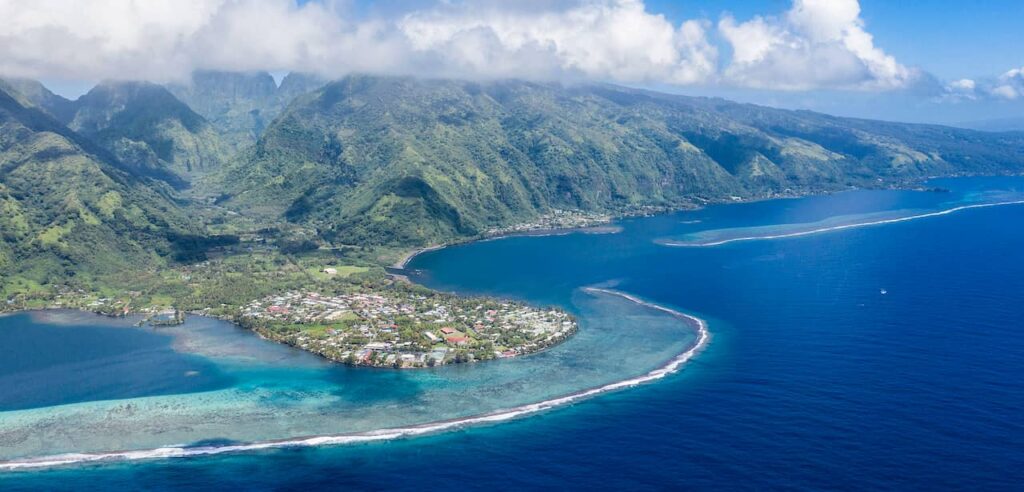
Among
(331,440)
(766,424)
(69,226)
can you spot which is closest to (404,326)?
(331,440)

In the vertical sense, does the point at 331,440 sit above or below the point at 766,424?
below

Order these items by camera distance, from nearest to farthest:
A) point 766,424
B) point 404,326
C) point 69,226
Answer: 1. point 766,424
2. point 404,326
3. point 69,226

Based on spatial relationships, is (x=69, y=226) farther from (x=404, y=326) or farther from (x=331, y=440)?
(x=331, y=440)

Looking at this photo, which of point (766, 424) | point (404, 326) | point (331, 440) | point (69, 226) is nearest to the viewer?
point (766, 424)

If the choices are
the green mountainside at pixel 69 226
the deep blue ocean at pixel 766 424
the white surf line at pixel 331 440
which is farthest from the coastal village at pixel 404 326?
the green mountainside at pixel 69 226

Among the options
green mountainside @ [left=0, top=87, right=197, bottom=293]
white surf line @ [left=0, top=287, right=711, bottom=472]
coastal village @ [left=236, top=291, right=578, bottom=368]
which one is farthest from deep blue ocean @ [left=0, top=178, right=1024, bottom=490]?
green mountainside @ [left=0, top=87, right=197, bottom=293]

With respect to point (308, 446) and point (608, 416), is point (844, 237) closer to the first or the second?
point (608, 416)

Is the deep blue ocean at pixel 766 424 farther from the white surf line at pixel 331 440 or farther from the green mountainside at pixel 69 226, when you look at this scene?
the green mountainside at pixel 69 226
